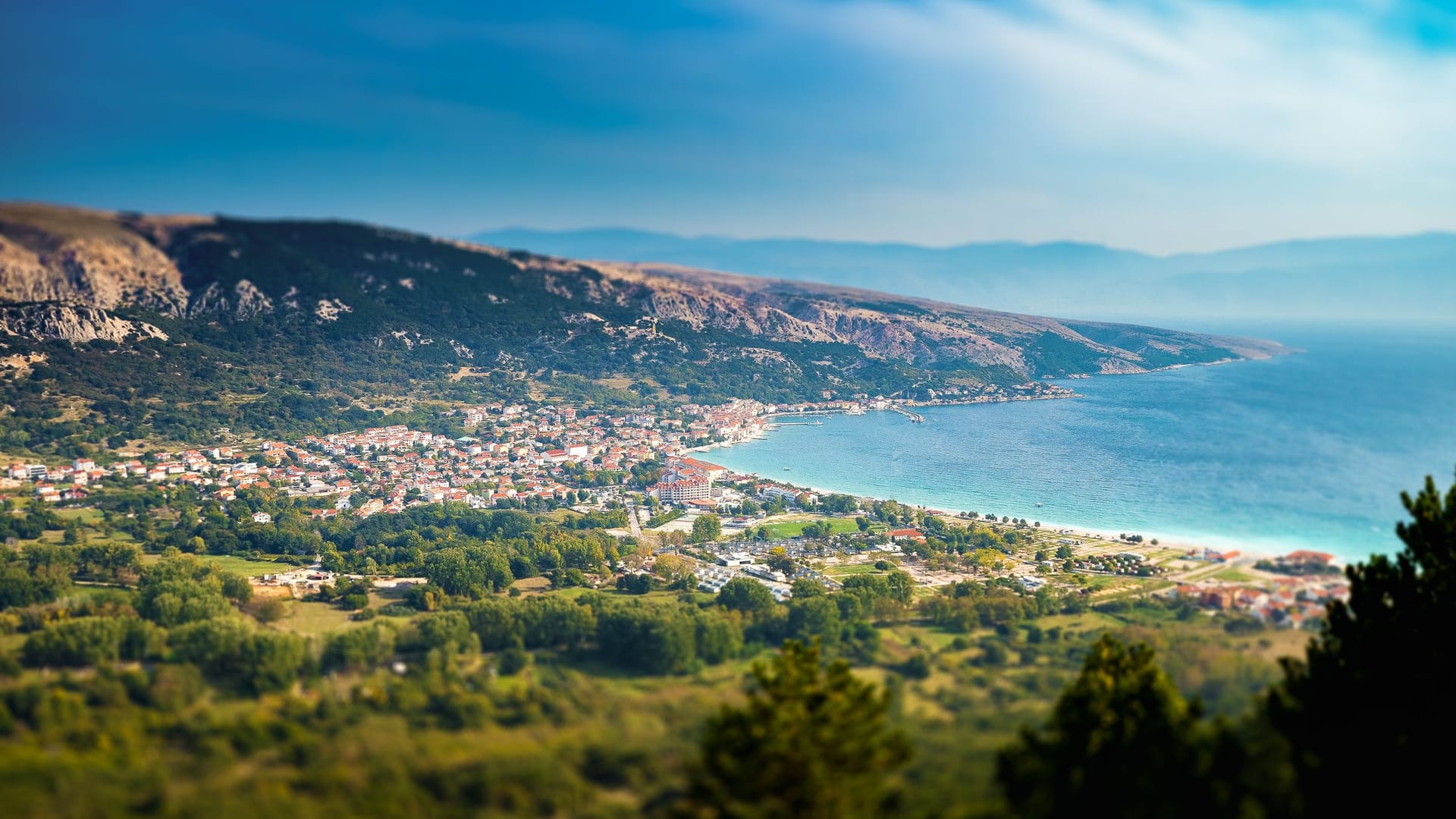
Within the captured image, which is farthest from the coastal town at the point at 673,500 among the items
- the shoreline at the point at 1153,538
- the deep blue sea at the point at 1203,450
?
the deep blue sea at the point at 1203,450

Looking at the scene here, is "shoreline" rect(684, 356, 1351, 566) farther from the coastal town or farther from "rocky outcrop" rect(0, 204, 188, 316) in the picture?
"rocky outcrop" rect(0, 204, 188, 316)

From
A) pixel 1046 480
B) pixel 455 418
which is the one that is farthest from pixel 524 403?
pixel 1046 480

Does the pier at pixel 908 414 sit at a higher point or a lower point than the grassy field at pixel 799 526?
higher

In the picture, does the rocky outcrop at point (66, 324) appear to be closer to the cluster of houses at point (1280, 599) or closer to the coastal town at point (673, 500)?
the coastal town at point (673, 500)

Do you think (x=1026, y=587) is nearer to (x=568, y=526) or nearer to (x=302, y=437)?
(x=568, y=526)

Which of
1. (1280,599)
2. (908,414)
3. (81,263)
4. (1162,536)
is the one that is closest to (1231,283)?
(908,414)
